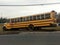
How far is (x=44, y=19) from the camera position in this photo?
3362 cm

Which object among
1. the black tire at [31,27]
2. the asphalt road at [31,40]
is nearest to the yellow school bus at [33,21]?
the black tire at [31,27]

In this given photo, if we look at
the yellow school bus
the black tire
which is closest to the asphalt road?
the yellow school bus

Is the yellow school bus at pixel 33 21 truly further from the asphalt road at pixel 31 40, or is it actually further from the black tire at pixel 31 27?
the asphalt road at pixel 31 40

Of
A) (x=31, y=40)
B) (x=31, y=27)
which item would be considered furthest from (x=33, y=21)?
(x=31, y=40)

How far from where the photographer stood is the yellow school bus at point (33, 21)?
33.3 m

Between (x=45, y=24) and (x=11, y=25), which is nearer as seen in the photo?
(x=45, y=24)

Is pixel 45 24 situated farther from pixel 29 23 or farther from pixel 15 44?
pixel 15 44

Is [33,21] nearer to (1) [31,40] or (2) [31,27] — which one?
(2) [31,27]

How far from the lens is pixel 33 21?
34.8m

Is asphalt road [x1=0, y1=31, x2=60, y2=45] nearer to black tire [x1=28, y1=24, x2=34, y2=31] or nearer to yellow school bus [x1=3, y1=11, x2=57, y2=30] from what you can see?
yellow school bus [x1=3, y1=11, x2=57, y2=30]

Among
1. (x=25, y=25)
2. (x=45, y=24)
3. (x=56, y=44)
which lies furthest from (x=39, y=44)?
(x=25, y=25)

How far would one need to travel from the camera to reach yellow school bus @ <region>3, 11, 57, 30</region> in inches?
1312

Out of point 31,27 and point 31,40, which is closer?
point 31,40

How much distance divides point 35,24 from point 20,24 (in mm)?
2556
